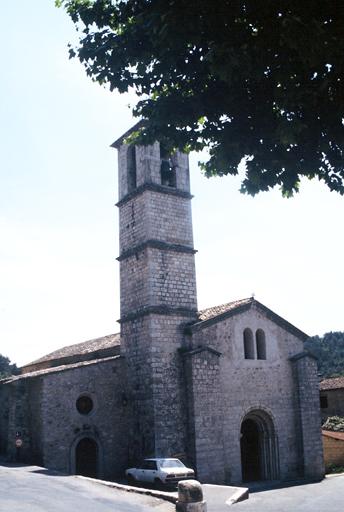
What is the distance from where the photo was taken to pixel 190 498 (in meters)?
13.4

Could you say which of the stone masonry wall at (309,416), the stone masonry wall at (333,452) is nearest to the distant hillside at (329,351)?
the stone masonry wall at (333,452)

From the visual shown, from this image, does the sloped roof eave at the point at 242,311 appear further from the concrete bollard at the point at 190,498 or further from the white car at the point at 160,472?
the concrete bollard at the point at 190,498

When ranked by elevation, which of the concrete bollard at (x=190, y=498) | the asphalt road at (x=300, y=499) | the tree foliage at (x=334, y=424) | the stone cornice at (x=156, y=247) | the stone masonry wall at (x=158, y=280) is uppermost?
the stone cornice at (x=156, y=247)

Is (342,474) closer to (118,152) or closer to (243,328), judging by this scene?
(243,328)

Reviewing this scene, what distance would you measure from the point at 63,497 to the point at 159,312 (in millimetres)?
9417

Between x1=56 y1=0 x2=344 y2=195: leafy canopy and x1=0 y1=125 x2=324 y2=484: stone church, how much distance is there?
529 inches

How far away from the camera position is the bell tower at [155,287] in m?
21.3

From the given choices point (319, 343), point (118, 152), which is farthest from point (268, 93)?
point (319, 343)

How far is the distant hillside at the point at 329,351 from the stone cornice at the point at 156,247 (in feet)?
168

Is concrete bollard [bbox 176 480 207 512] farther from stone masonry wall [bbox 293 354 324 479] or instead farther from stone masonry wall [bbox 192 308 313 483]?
stone masonry wall [bbox 293 354 324 479]

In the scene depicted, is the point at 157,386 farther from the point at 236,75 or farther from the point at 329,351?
the point at 329,351

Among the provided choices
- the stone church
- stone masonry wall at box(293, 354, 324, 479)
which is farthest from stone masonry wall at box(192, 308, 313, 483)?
stone masonry wall at box(293, 354, 324, 479)

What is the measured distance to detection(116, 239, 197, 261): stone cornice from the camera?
899 inches

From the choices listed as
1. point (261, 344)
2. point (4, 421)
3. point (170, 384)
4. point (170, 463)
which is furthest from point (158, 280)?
point (4, 421)
